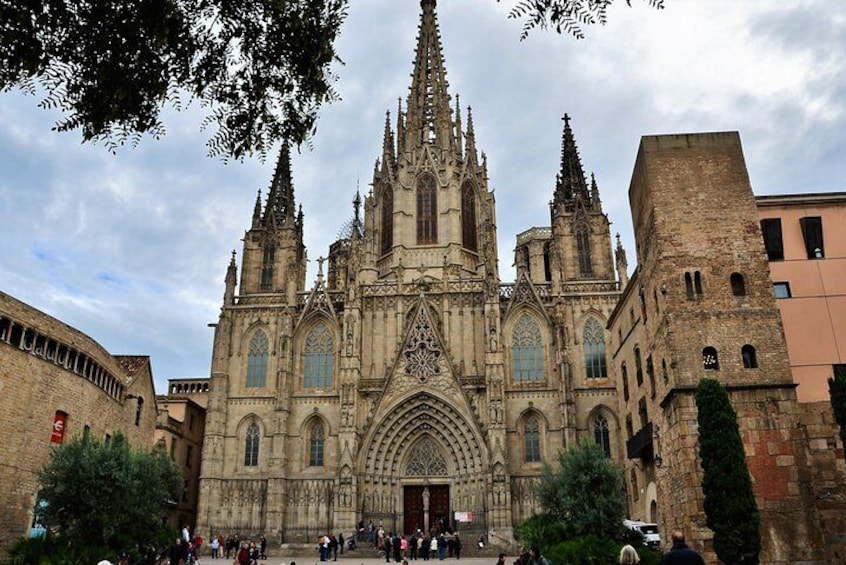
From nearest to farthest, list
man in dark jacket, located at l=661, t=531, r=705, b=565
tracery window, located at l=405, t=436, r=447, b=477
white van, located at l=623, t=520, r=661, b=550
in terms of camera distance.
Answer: man in dark jacket, located at l=661, t=531, r=705, b=565, white van, located at l=623, t=520, r=661, b=550, tracery window, located at l=405, t=436, r=447, b=477

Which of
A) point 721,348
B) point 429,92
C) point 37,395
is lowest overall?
point 37,395

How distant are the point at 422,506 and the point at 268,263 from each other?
19137 mm

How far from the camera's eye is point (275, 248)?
48.7m

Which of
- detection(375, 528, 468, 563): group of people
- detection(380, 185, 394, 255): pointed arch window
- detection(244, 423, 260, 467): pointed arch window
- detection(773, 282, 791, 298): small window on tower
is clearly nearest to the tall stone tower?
detection(773, 282, 791, 298): small window on tower

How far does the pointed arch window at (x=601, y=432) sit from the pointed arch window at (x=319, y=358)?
1584cm

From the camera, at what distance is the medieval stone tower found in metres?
39.8

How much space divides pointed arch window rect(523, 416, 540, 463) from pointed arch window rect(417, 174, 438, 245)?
1359 cm

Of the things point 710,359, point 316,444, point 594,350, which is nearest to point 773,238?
point 710,359

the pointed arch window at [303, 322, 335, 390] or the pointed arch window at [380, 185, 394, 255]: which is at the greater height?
the pointed arch window at [380, 185, 394, 255]

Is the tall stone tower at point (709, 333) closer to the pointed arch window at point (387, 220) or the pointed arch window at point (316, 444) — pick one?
the pointed arch window at point (316, 444)

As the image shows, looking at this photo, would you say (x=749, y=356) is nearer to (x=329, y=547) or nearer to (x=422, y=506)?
(x=329, y=547)

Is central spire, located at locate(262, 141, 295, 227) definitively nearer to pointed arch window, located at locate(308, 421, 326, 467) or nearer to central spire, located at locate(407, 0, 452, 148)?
central spire, located at locate(407, 0, 452, 148)

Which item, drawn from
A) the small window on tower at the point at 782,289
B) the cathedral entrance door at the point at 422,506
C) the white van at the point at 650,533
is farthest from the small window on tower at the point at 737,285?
the cathedral entrance door at the point at 422,506

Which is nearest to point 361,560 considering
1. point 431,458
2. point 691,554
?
point 431,458
